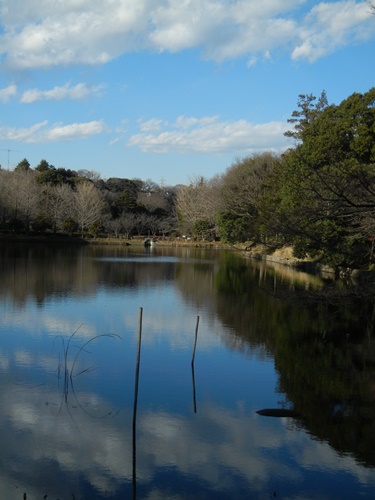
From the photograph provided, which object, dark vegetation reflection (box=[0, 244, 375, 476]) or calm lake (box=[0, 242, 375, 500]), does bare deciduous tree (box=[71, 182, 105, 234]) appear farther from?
calm lake (box=[0, 242, 375, 500])

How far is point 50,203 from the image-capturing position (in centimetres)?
5500

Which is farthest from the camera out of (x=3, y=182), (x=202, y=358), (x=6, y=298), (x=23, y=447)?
(x=3, y=182)

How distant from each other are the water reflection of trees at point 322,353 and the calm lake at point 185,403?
31mm

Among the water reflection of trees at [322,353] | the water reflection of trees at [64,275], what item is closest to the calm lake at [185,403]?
the water reflection of trees at [322,353]

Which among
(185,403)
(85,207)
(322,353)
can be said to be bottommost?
(185,403)

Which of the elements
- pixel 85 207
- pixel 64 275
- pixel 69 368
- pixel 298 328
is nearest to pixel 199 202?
pixel 85 207

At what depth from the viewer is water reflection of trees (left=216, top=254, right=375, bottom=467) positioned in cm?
740

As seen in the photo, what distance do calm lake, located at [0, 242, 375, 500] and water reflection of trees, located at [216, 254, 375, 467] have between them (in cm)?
3

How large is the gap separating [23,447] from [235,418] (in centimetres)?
290

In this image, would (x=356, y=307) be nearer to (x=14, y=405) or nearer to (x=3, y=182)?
(x=14, y=405)

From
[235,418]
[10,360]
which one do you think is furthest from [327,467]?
[10,360]

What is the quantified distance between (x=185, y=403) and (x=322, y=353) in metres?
4.31

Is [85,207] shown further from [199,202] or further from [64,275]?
[64,275]

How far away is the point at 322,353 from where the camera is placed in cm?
1130
